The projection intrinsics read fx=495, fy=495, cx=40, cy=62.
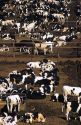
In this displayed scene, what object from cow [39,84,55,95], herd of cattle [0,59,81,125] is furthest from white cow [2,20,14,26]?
cow [39,84,55,95]

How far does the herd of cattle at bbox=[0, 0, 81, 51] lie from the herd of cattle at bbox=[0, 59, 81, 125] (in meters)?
5.50

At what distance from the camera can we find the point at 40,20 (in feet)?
128

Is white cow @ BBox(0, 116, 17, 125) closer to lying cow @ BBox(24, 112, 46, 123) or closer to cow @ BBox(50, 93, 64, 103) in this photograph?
lying cow @ BBox(24, 112, 46, 123)

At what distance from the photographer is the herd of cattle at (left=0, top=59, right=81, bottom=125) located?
784 inches

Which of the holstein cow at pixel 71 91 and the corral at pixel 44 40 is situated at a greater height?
the corral at pixel 44 40

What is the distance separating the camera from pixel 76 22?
37.2 m

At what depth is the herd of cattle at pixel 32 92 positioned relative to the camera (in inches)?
784

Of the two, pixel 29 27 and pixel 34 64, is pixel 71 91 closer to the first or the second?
pixel 34 64

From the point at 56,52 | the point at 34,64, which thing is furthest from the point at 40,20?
the point at 34,64

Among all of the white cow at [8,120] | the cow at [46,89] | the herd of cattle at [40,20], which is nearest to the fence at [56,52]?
the herd of cattle at [40,20]

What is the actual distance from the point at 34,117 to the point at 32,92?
9.01 ft

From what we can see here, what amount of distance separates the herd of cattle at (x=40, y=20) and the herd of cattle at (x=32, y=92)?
5.50 m

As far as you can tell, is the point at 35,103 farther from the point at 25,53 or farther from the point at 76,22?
the point at 76,22

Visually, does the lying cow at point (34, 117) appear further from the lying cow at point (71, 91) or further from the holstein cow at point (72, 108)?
the lying cow at point (71, 91)
